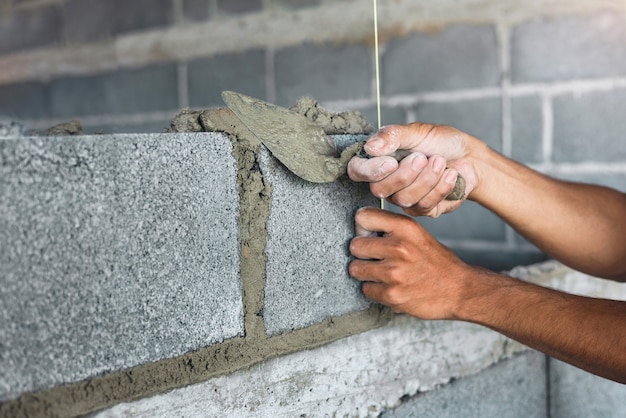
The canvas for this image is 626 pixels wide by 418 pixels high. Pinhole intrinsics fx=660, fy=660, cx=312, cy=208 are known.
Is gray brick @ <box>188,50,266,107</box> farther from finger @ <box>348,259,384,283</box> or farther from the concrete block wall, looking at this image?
finger @ <box>348,259,384,283</box>

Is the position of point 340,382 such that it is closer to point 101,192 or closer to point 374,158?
point 374,158

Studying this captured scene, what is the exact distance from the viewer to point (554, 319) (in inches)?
54.4

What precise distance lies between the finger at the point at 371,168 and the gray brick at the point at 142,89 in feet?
8.89

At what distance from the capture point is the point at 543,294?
1440 mm

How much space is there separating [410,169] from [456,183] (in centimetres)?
17

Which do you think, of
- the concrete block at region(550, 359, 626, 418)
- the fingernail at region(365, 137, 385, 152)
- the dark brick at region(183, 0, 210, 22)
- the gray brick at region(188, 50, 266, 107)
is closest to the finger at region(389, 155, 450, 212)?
the fingernail at region(365, 137, 385, 152)

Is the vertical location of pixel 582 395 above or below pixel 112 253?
below

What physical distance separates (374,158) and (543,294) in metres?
0.50

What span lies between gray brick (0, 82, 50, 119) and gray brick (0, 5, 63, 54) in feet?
0.92

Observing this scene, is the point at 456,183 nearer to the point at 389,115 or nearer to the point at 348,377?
the point at 348,377

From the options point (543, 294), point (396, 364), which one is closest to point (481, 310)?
point (543, 294)

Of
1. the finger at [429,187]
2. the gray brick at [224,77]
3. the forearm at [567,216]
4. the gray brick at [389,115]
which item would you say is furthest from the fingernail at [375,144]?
the gray brick at [224,77]

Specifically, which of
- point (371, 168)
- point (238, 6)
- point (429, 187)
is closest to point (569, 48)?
point (429, 187)

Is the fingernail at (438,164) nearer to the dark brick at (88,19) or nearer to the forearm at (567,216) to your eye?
the forearm at (567,216)
